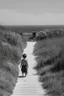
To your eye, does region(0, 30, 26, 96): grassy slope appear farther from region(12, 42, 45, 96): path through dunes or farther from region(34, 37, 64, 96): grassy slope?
region(34, 37, 64, 96): grassy slope

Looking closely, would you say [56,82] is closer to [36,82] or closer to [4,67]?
[36,82]

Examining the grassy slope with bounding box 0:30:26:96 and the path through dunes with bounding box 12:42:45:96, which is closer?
the path through dunes with bounding box 12:42:45:96

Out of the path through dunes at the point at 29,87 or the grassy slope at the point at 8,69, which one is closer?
the path through dunes at the point at 29,87

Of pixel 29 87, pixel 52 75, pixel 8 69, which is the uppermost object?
pixel 8 69

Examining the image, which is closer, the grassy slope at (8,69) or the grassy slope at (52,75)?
the grassy slope at (52,75)

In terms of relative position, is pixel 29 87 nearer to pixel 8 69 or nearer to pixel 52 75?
pixel 52 75

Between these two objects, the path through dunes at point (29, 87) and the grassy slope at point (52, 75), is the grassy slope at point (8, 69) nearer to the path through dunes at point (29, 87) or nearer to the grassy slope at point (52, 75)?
the path through dunes at point (29, 87)

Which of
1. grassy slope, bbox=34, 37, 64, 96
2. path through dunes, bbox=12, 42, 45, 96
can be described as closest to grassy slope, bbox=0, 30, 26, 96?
path through dunes, bbox=12, 42, 45, 96

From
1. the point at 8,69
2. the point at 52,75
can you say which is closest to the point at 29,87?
the point at 52,75

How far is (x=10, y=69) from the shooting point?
61.1 ft

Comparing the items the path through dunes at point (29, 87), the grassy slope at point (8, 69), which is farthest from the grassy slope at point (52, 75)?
the grassy slope at point (8, 69)

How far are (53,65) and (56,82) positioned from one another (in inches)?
171

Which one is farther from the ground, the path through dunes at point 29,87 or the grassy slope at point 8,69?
the grassy slope at point 8,69

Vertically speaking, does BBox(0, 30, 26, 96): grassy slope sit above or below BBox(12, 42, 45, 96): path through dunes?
above
